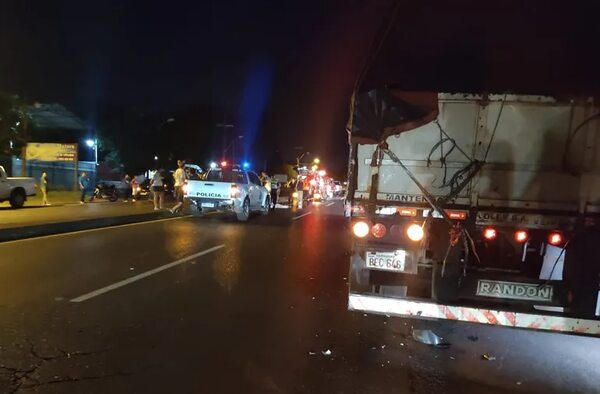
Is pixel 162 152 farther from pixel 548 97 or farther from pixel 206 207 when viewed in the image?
pixel 548 97

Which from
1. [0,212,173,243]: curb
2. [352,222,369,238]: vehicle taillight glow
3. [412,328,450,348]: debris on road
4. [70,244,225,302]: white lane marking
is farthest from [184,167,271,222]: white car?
[352,222,369,238]: vehicle taillight glow

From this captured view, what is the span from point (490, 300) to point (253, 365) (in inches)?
Result: 93.0

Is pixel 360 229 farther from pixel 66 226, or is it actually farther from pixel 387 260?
pixel 66 226

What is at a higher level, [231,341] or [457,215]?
[457,215]

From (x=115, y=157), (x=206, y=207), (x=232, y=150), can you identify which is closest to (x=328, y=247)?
(x=206, y=207)

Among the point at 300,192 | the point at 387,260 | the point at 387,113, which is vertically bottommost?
the point at 300,192

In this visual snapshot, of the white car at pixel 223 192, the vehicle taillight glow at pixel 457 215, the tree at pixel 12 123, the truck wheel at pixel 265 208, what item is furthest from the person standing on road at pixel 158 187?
the vehicle taillight glow at pixel 457 215

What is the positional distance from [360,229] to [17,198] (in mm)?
22218

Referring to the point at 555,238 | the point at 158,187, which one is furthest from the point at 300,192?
the point at 555,238

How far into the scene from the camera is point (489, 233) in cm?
538

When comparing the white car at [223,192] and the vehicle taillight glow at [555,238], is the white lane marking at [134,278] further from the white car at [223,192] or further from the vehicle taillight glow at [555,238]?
the white car at [223,192]

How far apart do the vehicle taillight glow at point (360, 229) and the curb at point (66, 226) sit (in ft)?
36.1

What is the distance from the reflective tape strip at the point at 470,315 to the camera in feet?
15.8

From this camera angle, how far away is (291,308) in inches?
293
